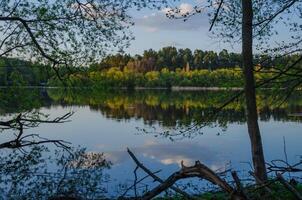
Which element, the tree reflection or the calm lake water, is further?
the tree reflection

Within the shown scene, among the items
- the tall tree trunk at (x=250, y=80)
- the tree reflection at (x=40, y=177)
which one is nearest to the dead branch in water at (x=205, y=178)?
the tall tree trunk at (x=250, y=80)

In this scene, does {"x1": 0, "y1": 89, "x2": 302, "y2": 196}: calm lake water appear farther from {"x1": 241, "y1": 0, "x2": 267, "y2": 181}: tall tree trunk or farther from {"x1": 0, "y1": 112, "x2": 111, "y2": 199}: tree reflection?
{"x1": 241, "y1": 0, "x2": 267, "y2": 181}: tall tree trunk

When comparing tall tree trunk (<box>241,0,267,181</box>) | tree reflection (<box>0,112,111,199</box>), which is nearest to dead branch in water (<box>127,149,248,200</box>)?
tall tree trunk (<box>241,0,267,181</box>)

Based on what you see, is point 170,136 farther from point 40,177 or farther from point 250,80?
point 40,177

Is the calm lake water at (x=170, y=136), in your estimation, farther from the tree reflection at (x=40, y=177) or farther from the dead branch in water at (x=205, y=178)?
the dead branch in water at (x=205, y=178)

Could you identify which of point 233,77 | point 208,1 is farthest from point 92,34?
point 233,77

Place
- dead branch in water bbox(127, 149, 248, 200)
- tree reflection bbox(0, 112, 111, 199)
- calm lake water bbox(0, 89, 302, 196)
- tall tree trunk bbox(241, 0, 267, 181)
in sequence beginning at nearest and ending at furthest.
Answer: dead branch in water bbox(127, 149, 248, 200)
tall tree trunk bbox(241, 0, 267, 181)
calm lake water bbox(0, 89, 302, 196)
tree reflection bbox(0, 112, 111, 199)

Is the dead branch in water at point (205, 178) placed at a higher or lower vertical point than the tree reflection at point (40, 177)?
higher

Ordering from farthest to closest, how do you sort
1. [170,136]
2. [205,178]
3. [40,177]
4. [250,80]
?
1. [40,177]
2. [170,136]
3. [250,80]
4. [205,178]

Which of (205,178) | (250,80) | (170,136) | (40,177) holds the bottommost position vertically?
(40,177)

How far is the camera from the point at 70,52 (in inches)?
424

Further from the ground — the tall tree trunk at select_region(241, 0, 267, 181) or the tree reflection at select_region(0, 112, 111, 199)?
the tall tree trunk at select_region(241, 0, 267, 181)

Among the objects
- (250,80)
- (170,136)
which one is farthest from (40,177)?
(250,80)

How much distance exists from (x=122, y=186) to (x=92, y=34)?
496 cm
